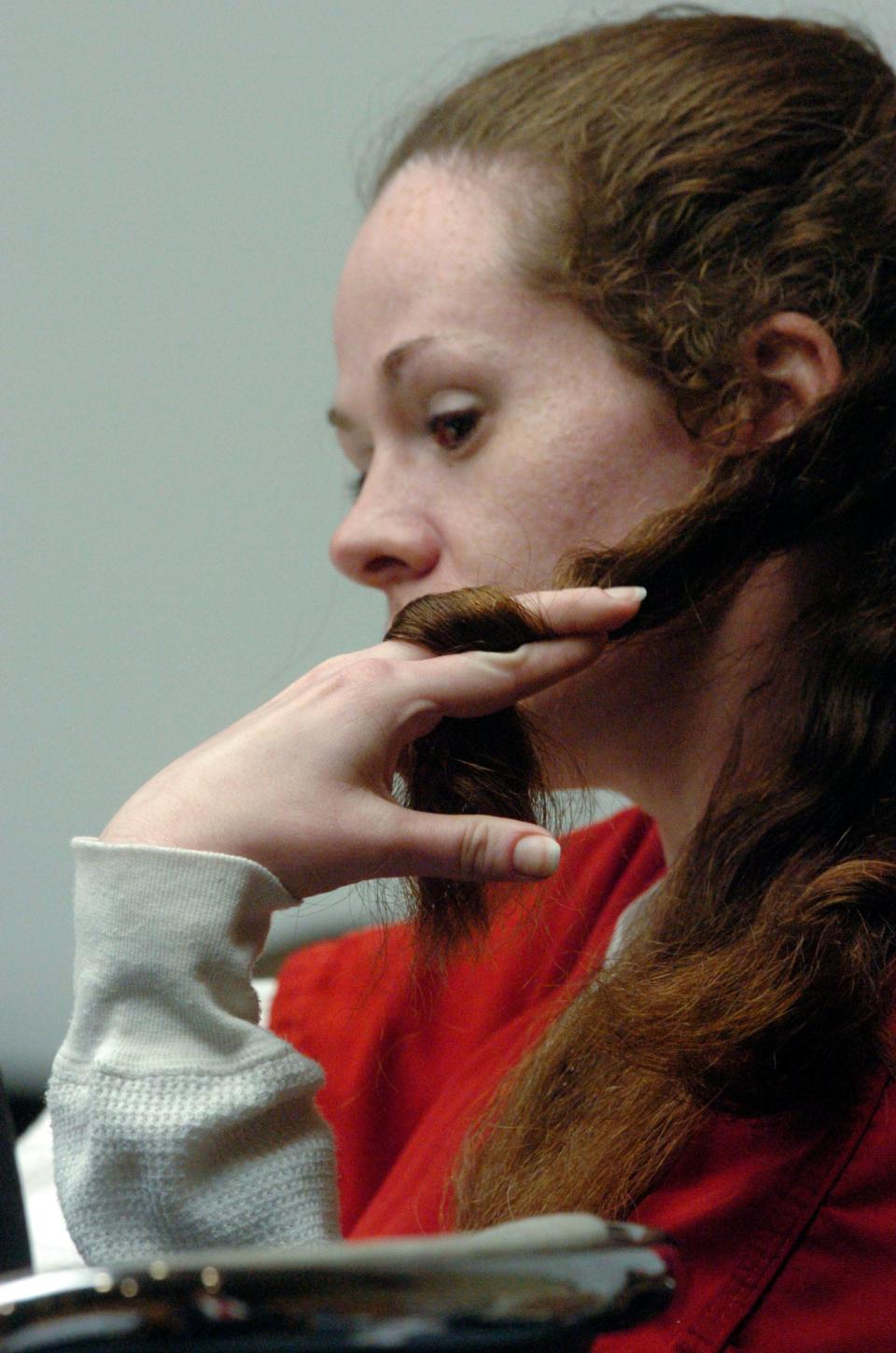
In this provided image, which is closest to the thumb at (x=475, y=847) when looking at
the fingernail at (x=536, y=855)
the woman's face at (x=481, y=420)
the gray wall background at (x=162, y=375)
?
the fingernail at (x=536, y=855)

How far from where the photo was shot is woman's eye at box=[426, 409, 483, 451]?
89 centimetres

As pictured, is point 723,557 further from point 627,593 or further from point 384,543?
point 384,543

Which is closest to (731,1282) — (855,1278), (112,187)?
(855,1278)

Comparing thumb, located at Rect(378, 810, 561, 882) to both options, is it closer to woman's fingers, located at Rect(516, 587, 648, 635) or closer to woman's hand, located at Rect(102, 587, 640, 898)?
woman's hand, located at Rect(102, 587, 640, 898)

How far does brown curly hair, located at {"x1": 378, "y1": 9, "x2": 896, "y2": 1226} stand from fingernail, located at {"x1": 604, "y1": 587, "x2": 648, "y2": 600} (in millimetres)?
41

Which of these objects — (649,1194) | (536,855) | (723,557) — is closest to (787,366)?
(723,557)

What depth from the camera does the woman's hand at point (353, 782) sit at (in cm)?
66

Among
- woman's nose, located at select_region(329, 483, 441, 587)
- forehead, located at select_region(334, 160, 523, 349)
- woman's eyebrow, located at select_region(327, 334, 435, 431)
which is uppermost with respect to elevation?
forehead, located at select_region(334, 160, 523, 349)

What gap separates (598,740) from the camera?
0.90 meters

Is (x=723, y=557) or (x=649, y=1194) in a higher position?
(x=723, y=557)

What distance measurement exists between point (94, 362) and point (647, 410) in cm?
87

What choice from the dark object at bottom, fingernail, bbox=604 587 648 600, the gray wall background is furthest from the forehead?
the dark object at bottom

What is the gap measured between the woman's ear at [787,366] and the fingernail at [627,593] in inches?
6.9

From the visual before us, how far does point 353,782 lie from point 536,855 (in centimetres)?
10
